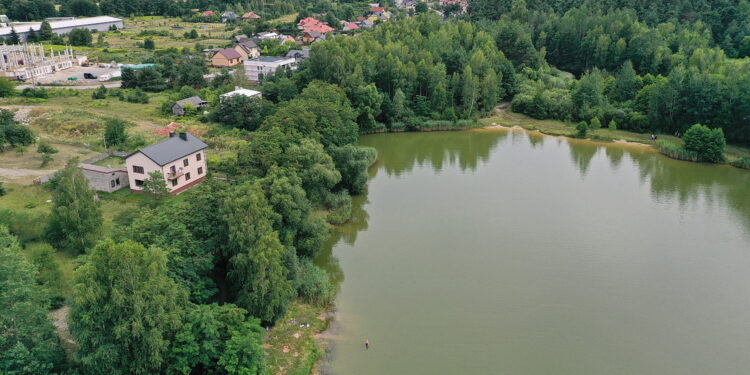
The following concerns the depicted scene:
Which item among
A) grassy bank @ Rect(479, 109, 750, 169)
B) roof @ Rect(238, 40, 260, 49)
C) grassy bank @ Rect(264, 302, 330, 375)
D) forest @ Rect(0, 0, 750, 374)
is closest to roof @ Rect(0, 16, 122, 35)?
forest @ Rect(0, 0, 750, 374)

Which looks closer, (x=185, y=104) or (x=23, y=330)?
(x=23, y=330)

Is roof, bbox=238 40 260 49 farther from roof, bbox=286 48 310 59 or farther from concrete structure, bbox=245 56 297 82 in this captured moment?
concrete structure, bbox=245 56 297 82

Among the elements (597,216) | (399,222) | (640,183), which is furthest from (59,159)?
(640,183)

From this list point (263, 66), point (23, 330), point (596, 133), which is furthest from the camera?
point (263, 66)

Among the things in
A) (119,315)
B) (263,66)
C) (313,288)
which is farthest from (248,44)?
(119,315)

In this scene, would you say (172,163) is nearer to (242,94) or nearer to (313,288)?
(313,288)
